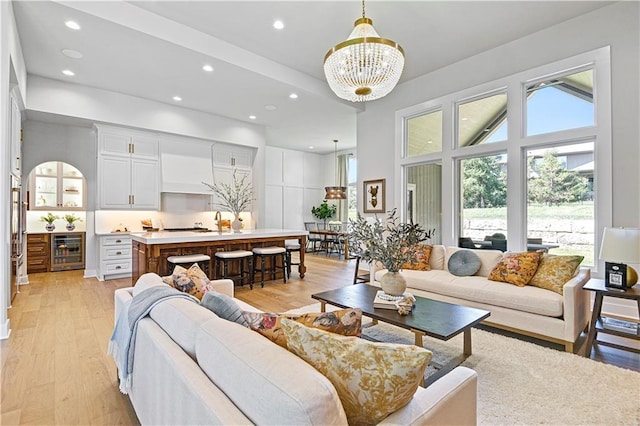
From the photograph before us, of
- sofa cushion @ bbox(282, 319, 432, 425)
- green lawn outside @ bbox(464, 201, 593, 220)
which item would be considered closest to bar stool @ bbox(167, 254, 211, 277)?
sofa cushion @ bbox(282, 319, 432, 425)

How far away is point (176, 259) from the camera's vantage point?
172 inches

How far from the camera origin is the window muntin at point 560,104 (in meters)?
4.06

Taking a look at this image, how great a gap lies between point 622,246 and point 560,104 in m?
2.52

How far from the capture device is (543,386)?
2.22 meters

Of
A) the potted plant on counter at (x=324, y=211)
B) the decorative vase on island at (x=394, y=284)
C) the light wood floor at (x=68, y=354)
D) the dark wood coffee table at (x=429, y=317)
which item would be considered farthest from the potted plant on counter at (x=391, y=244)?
the potted plant on counter at (x=324, y=211)

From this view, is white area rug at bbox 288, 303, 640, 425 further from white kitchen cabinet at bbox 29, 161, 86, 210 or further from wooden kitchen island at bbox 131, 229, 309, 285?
white kitchen cabinet at bbox 29, 161, 86, 210

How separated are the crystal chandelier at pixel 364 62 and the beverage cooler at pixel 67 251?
6.60 meters

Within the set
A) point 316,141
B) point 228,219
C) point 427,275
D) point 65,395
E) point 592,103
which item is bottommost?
point 65,395

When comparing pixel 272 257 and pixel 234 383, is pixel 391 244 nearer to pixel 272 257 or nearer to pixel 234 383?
pixel 234 383

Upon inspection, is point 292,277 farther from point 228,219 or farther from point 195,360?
point 195,360

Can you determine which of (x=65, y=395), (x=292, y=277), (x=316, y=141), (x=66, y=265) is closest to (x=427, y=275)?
(x=292, y=277)

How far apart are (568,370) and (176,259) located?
4.41 metres

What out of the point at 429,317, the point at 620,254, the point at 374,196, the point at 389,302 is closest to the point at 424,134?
the point at 374,196

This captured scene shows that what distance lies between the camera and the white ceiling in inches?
147
